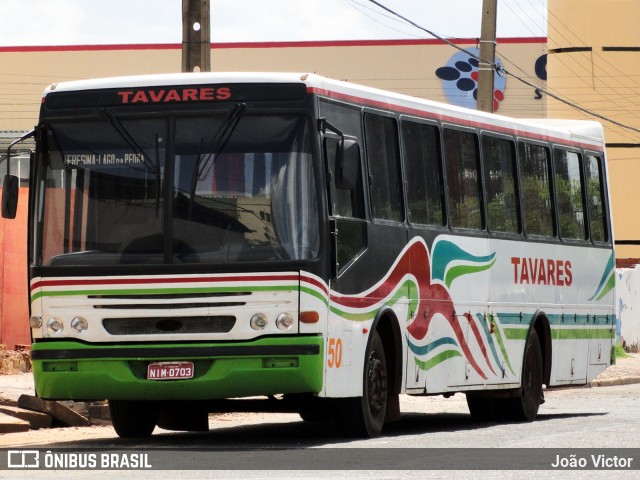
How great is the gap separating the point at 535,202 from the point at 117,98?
6214mm

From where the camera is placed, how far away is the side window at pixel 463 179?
16984mm

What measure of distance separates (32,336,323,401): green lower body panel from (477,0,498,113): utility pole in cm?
1347

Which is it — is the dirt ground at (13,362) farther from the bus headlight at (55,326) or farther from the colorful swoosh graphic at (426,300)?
the bus headlight at (55,326)

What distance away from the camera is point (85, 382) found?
14.1m

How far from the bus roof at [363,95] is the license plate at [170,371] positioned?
2352 millimetres

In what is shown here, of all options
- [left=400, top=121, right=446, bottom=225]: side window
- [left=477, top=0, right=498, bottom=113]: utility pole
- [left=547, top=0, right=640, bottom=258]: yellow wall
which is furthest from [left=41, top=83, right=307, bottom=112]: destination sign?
[left=547, top=0, right=640, bottom=258]: yellow wall

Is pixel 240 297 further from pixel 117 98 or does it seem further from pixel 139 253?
pixel 117 98

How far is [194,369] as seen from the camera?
13.9 m

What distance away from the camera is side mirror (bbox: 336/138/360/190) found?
46.2 ft

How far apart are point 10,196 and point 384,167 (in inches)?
133

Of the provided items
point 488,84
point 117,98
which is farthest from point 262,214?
point 488,84

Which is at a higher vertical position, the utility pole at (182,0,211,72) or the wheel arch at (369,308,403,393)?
the utility pole at (182,0,211,72)

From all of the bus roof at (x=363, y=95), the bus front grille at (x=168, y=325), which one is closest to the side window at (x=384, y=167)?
the bus roof at (x=363, y=95)

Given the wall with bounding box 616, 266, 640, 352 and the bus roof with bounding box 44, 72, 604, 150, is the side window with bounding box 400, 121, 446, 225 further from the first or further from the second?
the wall with bounding box 616, 266, 640, 352
